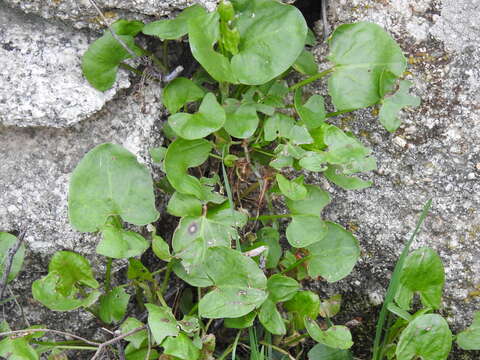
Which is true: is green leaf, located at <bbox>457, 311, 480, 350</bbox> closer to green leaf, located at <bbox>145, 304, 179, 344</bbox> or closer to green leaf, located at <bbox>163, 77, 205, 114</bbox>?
green leaf, located at <bbox>145, 304, 179, 344</bbox>

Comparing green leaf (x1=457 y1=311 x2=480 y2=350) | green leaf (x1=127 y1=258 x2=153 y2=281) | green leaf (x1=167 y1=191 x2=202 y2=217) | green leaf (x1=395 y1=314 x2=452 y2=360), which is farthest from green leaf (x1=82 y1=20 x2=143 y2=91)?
green leaf (x1=457 y1=311 x2=480 y2=350)

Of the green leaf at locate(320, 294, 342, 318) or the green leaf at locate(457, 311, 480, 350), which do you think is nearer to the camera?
the green leaf at locate(457, 311, 480, 350)

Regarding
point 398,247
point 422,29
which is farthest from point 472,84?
point 398,247

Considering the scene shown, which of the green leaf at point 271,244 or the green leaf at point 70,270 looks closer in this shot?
the green leaf at point 70,270

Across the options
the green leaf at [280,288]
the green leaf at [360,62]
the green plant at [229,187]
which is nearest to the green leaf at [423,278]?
the green plant at [229,187]

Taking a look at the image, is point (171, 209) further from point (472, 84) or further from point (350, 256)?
point (472, 84)

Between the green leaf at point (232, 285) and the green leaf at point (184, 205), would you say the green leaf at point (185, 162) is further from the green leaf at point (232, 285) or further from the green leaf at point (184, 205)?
the green leaf at point (232, 285)
